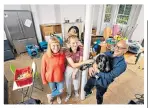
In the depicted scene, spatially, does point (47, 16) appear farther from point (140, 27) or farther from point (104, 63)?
point (104, 63)

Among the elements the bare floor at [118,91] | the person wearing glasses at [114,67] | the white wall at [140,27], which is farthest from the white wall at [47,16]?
the person wearing glasses at [114,67]

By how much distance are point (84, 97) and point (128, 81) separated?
0.83 m

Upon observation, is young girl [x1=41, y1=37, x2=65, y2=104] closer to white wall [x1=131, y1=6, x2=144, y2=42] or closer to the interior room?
the interior room

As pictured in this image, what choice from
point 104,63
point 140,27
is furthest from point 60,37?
point 140,27

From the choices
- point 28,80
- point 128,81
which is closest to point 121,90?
point 128,81

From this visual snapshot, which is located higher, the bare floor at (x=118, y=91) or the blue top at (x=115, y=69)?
the blue top at (x=115, y=69)

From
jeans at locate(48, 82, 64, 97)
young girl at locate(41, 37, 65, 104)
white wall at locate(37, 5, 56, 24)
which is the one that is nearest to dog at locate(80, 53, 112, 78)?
young girl at locate(41, 37, 65, 104)

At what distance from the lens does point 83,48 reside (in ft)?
2.72

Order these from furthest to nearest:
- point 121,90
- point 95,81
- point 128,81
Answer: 1. point 128,81
2. point 121,90
3. point 95,81

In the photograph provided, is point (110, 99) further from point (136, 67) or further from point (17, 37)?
point (17, 37)

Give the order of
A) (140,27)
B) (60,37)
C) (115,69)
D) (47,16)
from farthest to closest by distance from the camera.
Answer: (47,16) → (60,37) → (140,27) → (115,69)

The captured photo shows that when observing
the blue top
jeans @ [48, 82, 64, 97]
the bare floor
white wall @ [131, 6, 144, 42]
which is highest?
white wall @ [131, 6, 144, 42]

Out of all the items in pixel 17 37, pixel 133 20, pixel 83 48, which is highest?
pixel 133 20

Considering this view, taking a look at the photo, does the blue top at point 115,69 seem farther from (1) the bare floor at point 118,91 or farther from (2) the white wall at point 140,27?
(1) the bare floor at point 118,91
